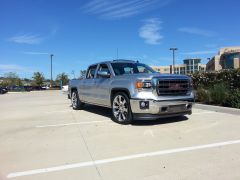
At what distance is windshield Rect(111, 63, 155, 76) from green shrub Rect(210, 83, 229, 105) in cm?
312

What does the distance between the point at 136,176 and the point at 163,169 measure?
1.52 ft

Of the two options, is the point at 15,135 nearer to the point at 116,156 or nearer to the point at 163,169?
the point at 116,156

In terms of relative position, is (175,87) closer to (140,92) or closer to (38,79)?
(140,92)

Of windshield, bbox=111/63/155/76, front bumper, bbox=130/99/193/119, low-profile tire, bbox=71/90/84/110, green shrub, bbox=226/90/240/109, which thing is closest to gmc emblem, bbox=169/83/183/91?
front bumper, bbox=130/99/193/119

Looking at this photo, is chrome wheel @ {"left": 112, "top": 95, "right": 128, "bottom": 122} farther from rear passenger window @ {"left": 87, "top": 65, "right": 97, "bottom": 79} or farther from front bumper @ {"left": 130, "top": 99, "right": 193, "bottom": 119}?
rear passenger window @ {"left": 87, "top": 65, "right": 97, "bottom": 79}

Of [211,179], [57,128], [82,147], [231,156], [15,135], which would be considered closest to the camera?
[211,179]

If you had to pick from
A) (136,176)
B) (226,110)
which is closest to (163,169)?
(136,176)

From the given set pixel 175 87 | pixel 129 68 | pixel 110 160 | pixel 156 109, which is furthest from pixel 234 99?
pixel 110 160

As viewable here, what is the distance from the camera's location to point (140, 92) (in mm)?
7016

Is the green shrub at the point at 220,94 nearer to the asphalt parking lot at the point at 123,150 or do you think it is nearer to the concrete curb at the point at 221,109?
the concrete curb at the point at 221,109

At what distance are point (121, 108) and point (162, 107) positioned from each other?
1283 mm

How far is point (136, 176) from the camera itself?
3.88m

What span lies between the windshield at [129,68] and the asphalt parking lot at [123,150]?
1631 millimetres

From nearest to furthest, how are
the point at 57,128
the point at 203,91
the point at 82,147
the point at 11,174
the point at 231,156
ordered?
the point at 11,174, the point at 231,156, the point at 82,147, the point at 57,128, the point at 203,91
